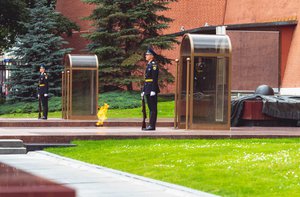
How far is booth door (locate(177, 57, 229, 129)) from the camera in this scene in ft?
70.1

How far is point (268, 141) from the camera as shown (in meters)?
17.9

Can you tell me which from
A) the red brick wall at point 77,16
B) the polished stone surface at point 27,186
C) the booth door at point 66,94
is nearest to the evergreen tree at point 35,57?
the red brick wall at point 77,16

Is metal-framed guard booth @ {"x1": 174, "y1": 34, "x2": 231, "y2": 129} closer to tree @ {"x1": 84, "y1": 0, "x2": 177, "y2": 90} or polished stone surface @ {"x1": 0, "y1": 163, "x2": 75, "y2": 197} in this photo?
polished stone surface @ {"x1": 0, "y1": 163, "x2": 75, "y2": 197}

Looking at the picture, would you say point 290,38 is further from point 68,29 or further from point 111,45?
point 68,29

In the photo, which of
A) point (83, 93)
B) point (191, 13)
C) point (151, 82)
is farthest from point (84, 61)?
point (191, 13)

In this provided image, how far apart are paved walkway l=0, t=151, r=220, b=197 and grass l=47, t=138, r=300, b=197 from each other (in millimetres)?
340

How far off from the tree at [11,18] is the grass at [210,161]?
3044 cm

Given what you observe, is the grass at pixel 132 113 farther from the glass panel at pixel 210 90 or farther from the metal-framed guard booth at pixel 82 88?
the glass panel at pixel 210 90

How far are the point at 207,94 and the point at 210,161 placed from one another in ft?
26.3

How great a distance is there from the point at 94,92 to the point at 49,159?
12773 millimetres

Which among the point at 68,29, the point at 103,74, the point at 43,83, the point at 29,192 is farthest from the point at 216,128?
the point at 68,29

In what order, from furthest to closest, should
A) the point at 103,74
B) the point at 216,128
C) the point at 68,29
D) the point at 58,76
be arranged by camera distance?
the point at 68,29
the point at 58,76
the point at 103,74
the point at 216,128

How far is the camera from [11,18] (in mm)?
47906

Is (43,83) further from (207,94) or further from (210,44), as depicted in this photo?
(210,44)
